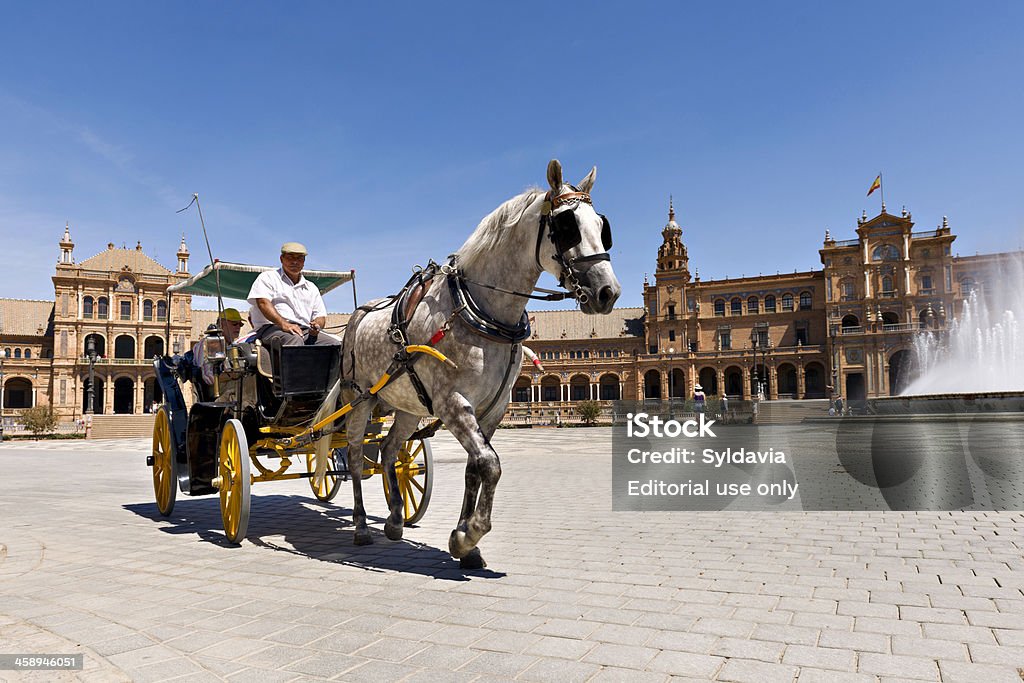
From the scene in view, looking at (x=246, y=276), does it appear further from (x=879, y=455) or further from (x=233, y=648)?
(x=879, y=455)

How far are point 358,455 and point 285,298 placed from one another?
1.56 m

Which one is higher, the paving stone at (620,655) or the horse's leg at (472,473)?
the horse's leg at (472,473)

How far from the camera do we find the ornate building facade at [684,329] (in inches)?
2441

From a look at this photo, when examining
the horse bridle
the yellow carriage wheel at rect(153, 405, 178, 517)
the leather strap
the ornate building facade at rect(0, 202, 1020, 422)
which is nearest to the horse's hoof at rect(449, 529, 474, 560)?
the leather strap

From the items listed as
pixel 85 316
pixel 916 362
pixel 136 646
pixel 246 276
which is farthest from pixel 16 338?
pixel 916 362

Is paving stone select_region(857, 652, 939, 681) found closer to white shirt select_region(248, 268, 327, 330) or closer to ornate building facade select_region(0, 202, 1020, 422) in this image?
white shirt select_region(248, 268, 327, 330)

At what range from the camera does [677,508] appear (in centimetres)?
739

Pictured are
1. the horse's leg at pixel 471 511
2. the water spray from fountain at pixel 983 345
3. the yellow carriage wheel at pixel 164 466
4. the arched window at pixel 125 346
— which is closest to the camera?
the horse's leg at pixel 471 511

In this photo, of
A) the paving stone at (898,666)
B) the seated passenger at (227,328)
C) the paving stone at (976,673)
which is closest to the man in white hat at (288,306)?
the seated passenger at (227,328)

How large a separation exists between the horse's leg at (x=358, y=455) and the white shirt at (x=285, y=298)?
1.11 metres

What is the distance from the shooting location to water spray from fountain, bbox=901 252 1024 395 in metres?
34.8

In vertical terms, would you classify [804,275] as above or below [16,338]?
above

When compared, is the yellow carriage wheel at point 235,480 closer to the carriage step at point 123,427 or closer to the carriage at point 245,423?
the carriage at point 245,423

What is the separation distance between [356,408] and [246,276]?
2.76 m
